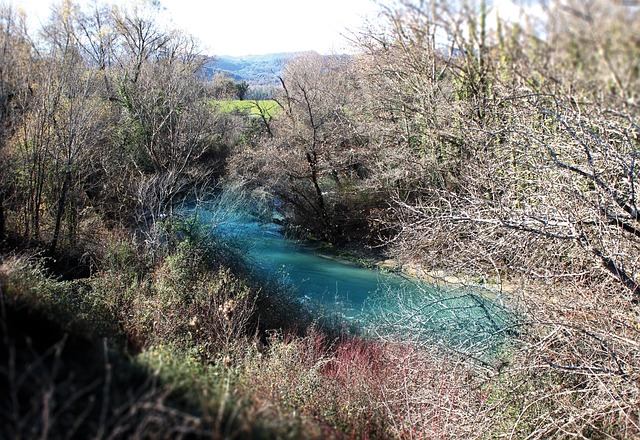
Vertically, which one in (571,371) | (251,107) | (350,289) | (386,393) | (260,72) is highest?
(260,72)

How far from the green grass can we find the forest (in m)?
3.33

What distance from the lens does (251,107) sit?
29.1m

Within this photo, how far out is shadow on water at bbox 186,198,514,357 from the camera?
277 inches

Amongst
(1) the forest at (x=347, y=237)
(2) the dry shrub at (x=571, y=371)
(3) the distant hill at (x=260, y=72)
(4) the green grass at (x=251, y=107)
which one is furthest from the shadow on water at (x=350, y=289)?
(3) the distant hill at (x=260, y=72)

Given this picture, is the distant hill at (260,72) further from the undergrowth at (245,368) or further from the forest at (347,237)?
the undergrowth at (245,368)

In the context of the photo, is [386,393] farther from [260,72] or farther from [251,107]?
[260,72]

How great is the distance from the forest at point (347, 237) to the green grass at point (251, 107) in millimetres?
3330

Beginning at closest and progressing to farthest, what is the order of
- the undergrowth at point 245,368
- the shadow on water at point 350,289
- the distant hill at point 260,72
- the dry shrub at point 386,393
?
1. the undergrowth at point 245,368
2. the dry shrub at point 386,393
3. the shadow on water at point 350,289
4. the distant hill at point 260,72

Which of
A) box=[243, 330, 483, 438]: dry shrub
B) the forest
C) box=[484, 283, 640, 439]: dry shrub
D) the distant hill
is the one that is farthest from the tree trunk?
the distant hill

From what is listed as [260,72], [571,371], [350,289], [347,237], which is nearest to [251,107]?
[260,72]

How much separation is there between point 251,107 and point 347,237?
12435 mm

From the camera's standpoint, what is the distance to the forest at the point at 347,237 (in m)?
2.62

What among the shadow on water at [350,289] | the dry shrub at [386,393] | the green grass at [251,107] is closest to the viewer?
the dry shrub at [386,393]

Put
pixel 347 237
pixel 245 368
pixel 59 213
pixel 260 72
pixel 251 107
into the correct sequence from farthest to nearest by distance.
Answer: pixel 260 72
pixel 251 107
pixel 347 237
pixel 59 213
pixel 245 368
